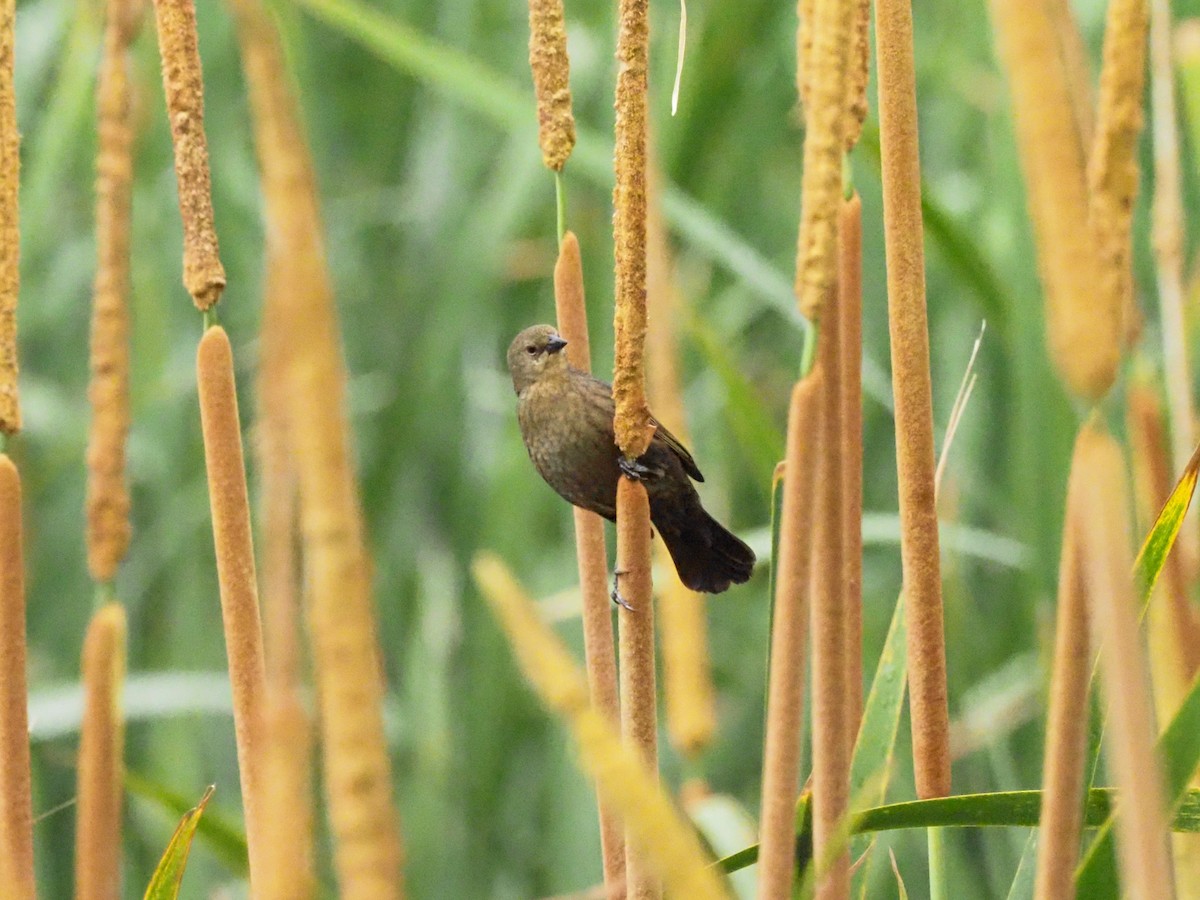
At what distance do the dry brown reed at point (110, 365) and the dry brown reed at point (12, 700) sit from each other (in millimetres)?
78

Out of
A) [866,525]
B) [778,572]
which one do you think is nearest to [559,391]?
[866,525]

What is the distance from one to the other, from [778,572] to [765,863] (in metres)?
0.14

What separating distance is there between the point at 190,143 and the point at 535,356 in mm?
1384

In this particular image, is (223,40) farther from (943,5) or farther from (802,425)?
(802,425)

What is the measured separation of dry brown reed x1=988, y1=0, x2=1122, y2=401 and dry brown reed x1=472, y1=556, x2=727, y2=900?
8.3 inches

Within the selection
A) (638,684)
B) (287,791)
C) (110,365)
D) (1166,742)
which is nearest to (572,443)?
(638,684)

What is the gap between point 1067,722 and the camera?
66 centimetres

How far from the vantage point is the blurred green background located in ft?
7.43

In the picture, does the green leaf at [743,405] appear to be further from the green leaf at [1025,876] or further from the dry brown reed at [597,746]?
the dry brown reed at [597,746]

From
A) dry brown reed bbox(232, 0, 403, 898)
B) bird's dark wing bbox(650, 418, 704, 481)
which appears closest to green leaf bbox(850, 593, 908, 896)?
dry brown reed bbox(232, 0, 403, 898)

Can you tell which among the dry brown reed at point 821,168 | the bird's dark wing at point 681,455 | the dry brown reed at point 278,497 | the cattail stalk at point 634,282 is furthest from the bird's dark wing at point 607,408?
the dry brown reed at point 278,497

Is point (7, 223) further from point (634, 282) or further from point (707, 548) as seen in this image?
point (707, 548)

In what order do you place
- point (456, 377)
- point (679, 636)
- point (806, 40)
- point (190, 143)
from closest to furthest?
1. point (806, 40)
2. point (190, 143)
3. point (679, 636)
4. point (456, 377)

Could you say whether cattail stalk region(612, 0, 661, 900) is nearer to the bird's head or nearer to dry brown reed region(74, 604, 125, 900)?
dry brown reed region(74, 604, 125, 900)
